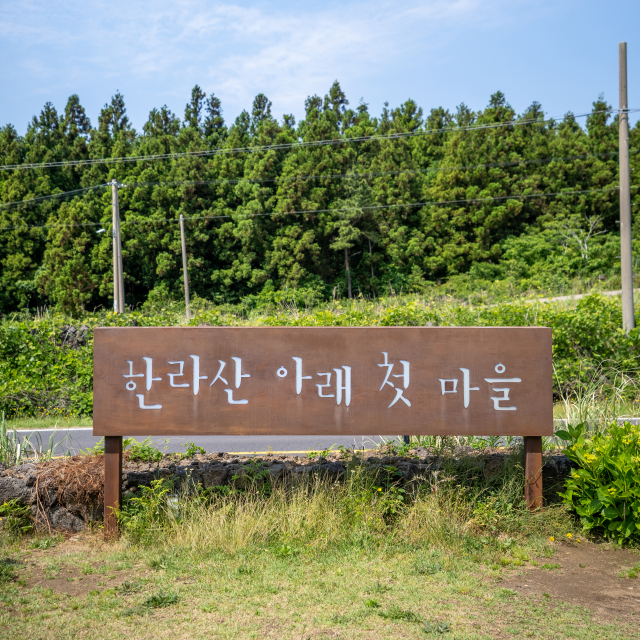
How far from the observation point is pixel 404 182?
115 feet

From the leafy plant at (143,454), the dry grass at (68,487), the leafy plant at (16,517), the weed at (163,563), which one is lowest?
the weed at (163,563)

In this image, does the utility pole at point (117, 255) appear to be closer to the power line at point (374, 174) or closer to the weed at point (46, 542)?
the power line at point (374, 174)

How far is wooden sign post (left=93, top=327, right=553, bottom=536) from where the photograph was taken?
4.48m

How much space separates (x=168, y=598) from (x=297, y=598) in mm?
744

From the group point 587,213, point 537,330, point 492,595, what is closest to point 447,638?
point 492,595

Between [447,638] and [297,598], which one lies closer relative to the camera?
[447,638]

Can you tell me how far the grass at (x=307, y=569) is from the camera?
308 cm

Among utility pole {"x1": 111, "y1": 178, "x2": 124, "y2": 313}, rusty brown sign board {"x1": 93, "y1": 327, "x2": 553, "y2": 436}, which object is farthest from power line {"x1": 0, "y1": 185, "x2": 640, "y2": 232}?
rusty brown sign board {"x1": 93, "y1": 327, "x2": 553, "y2": 436}

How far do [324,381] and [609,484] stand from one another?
2.19 metres

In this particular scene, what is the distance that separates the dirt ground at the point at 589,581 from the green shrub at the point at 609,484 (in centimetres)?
17

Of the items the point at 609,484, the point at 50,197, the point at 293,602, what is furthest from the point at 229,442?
the point at 50,197

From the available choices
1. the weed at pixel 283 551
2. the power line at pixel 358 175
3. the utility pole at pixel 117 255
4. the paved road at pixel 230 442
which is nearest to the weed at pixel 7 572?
the weed at pixel 283 551

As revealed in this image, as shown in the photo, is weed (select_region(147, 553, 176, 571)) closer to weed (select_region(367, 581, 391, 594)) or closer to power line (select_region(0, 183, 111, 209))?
weed (select_region(367, 581, 391, 594))

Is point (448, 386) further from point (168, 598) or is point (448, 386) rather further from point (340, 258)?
point (340, 258)
